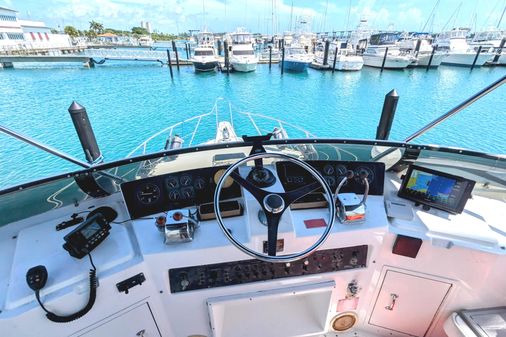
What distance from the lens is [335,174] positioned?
5.05ft

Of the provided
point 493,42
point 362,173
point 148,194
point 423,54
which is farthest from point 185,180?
point 493,42

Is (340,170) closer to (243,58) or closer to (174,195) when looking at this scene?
(174,195)

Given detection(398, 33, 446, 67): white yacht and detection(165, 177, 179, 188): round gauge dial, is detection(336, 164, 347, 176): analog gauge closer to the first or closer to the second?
detection(165, 177, 179, 188): round gauge dial

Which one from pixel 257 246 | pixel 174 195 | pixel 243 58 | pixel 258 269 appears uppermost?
pixel 174 195

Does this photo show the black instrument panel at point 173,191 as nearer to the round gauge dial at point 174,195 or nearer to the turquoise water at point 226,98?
the round gauge dial at point 174,195

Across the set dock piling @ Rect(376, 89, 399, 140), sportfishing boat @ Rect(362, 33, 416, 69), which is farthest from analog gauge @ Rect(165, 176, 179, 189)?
sportfishing boat @ Rect(362, 33, 416, 69)

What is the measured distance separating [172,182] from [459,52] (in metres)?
33.8

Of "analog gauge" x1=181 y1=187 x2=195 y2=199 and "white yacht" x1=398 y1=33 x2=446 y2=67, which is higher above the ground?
"analog gauge" x1=181 y1=187 x2=195 y2=199

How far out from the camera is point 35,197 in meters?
1.46

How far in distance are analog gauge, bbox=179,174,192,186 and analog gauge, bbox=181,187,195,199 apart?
3cm

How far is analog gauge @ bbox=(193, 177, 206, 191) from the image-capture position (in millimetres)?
1457

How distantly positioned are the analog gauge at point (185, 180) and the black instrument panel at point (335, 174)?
1.73 feet

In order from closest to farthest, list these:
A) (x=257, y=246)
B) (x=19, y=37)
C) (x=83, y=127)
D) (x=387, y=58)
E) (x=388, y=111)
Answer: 1. (x=257, y=246)
2. (x=83, y=127)
3. (x=388, y=111)
4. (x=387, y=58)
5. (x=19, y=37)

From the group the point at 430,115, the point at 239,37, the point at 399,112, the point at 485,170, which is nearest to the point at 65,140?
the point at 485,170
